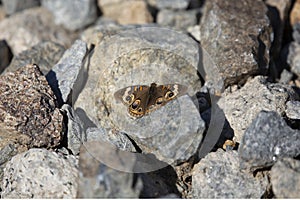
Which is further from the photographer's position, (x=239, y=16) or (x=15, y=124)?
(x=239, y=16)

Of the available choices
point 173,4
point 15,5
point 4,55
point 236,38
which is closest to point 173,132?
point 236,38

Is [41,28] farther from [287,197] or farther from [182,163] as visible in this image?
[287,197]

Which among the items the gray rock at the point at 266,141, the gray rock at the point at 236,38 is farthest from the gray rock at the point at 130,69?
the gray rock at the point at 266,141

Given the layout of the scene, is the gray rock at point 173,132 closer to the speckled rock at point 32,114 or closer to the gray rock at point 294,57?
the speckled rock at point 32,114

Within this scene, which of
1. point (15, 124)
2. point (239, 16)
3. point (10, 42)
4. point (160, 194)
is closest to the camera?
point (160, 194)

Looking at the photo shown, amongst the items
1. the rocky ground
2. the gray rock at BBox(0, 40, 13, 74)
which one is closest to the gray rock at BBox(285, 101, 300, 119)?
the rocky ground

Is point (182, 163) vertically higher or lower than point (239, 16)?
lower

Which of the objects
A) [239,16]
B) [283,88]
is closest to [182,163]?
[283,88]
